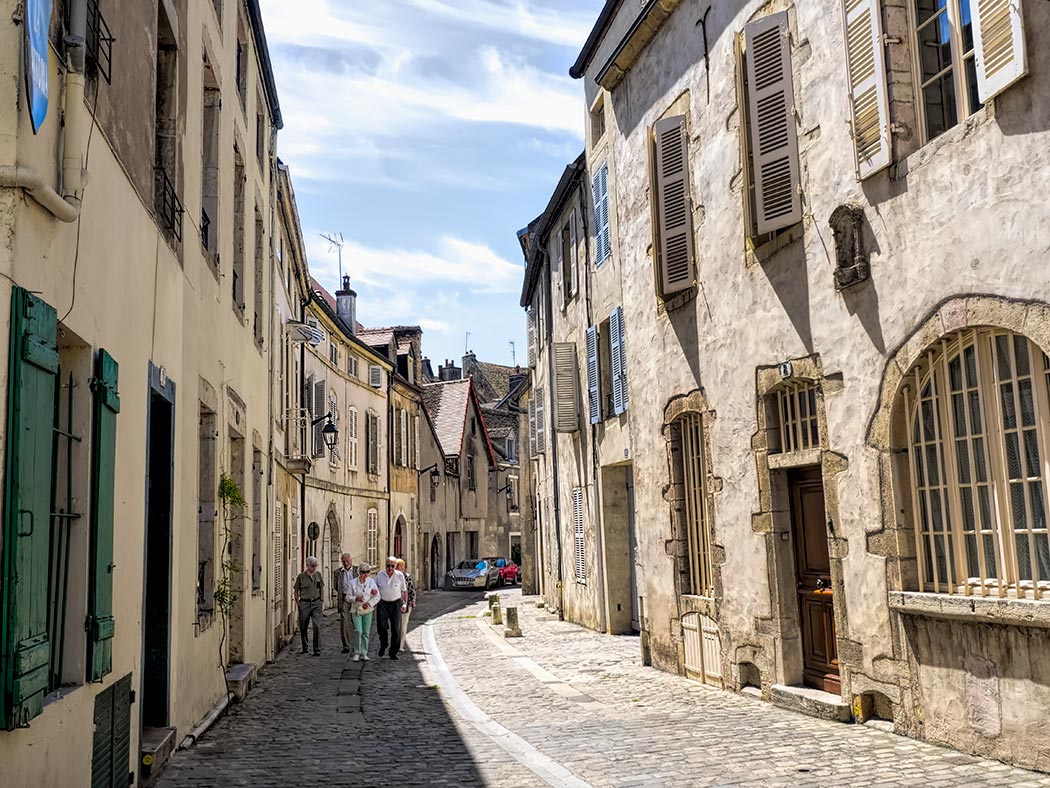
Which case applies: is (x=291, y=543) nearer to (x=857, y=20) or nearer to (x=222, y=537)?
(x=222, y=537)

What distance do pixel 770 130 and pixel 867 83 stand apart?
1.65 metres

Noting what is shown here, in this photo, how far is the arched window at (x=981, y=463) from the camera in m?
6.88

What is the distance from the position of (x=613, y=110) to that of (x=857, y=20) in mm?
6399

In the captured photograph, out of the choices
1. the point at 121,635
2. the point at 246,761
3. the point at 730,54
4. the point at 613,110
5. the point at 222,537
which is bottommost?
the point at 246,761

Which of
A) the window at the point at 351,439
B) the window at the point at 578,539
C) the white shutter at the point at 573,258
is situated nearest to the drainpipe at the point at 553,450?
the window at the point at 578,539

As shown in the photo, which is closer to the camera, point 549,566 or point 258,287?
point 258,287

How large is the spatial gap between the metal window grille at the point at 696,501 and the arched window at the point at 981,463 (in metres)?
3.87

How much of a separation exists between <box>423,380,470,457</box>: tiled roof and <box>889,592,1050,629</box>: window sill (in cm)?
3546

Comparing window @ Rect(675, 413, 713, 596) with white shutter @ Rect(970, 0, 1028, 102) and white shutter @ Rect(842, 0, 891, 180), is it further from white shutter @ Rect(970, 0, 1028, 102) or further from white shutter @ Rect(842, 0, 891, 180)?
white shutter @ Rect(970, 0, 1028, 102)

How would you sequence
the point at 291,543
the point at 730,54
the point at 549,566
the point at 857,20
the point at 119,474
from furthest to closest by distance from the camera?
the point at 549,566, the point at 291,543, the point at 730,54, the point at 857,20, the point at 119,474

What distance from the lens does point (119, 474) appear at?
21.6ft

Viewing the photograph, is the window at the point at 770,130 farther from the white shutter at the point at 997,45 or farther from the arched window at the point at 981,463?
the white shutter at the point at 997,45

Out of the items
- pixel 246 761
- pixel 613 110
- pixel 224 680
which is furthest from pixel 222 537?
pixel 613 110

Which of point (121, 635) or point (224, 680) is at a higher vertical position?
point (121, 635)
